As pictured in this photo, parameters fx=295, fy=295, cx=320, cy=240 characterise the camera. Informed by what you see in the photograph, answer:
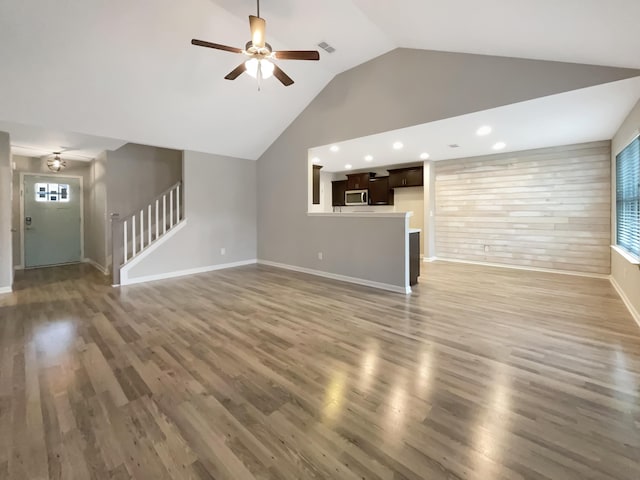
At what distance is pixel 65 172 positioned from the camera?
7.17 metres

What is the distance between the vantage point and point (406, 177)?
7.62 m

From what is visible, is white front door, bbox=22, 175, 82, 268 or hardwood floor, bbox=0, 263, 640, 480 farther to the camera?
white front door, bbox=22, 175, 82, 268

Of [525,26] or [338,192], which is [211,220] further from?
[525,26]

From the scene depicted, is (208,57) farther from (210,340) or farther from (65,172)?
(65,172)

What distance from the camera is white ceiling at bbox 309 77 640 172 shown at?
10.9 ft

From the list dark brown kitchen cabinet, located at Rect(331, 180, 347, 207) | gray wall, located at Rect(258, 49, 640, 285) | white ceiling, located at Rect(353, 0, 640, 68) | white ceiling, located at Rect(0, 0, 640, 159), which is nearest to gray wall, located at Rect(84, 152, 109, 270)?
white ceiling, located at Rect(0, 0, 640, 159)

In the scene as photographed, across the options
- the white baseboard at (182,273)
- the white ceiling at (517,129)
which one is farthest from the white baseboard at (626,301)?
the white baseboard at (182,273)

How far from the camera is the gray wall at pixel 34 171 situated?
21.1ft

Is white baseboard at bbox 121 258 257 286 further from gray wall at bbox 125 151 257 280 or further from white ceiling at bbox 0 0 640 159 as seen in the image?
white ceiling at bbox 0 0 640 159

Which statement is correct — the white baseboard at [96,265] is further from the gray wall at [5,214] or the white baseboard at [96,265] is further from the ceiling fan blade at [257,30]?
the ceiling fan blade at [257,30]

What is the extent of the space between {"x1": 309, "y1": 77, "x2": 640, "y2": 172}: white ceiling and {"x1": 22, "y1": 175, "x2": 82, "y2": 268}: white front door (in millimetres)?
6094

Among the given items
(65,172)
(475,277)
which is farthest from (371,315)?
(65,172)

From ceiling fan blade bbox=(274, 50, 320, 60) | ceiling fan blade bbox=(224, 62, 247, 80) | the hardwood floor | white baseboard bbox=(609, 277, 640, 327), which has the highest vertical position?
ceiling fan blade bbox=(274, 50, 320, 60)

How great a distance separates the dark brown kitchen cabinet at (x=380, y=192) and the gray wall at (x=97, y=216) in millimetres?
6323
